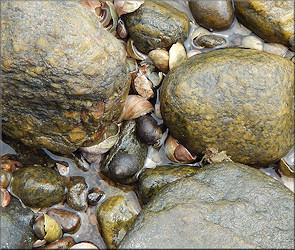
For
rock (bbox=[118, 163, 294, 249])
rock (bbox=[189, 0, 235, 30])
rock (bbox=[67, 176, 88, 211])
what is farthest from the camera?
rock (bbox=[189, 0, 235, 30])

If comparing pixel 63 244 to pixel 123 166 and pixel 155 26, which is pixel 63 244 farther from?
pixel 155 26

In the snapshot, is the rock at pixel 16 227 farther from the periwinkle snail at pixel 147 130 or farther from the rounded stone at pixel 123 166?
the periwinkle snail at pixel 147 130

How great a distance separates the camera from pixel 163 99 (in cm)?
415

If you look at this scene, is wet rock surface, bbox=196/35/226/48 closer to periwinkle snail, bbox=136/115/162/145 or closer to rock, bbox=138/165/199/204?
periwinkle snail, bbox=136/115/162/145

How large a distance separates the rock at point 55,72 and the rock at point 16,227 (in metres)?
0.74

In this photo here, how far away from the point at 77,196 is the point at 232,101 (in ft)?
6.88

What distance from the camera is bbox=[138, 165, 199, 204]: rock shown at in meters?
4.04

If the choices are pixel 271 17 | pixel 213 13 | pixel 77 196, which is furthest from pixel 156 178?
pixel 271 17

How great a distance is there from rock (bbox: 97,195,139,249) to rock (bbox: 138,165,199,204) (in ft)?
0.77

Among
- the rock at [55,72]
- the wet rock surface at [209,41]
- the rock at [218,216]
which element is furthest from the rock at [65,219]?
the wet rock surface at [209,41]

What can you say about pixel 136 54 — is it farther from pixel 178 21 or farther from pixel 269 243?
pixel 269 243

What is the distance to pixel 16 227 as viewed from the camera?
3598 millimetres

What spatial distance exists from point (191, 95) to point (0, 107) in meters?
2.07

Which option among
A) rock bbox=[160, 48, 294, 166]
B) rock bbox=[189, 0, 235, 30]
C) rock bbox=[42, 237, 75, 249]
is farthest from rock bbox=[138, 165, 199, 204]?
rock bbox=[189, 0, 235, 30]
